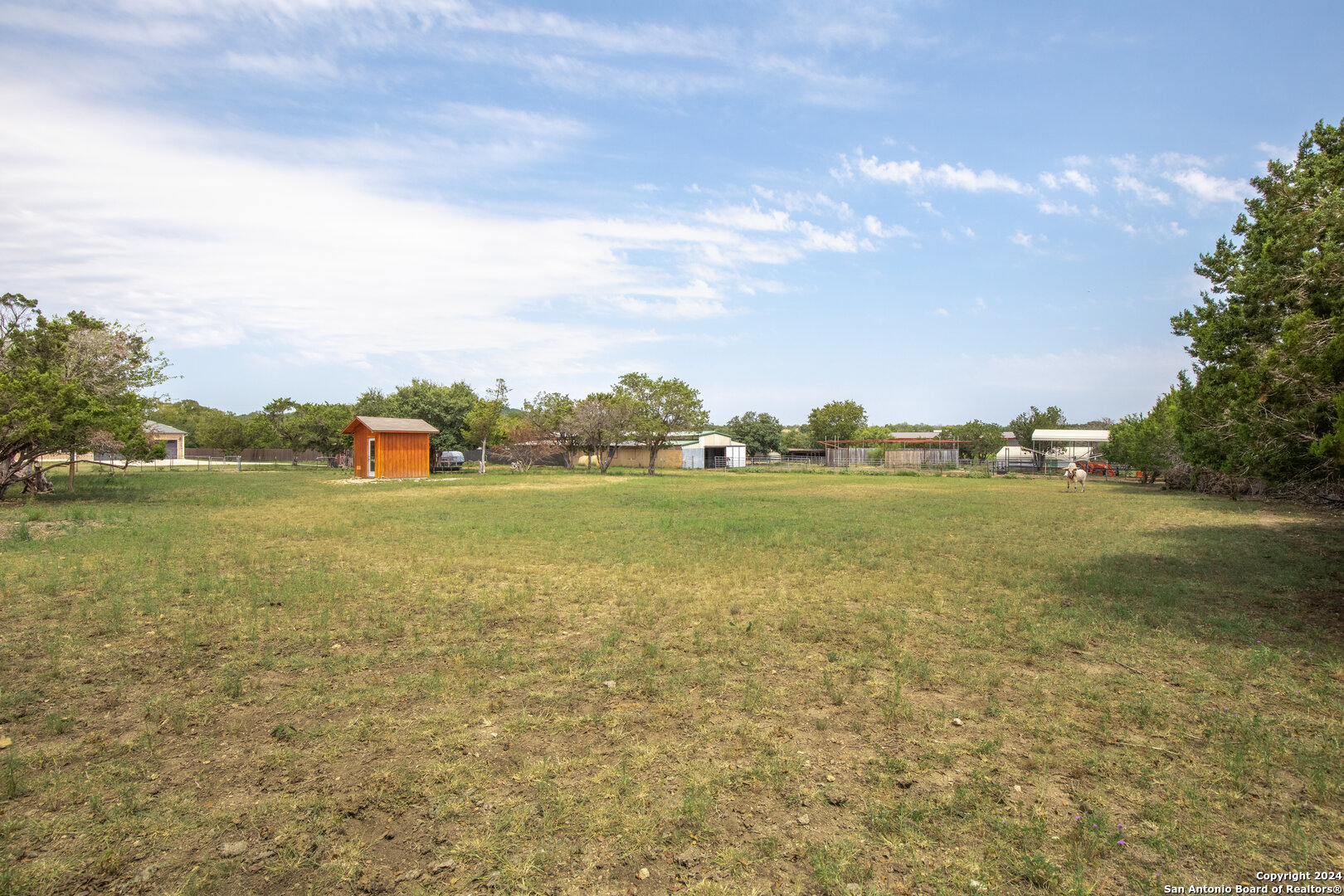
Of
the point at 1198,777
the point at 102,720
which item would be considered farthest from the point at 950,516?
the point at 102,720

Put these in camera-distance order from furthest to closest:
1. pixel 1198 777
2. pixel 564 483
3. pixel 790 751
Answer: pixel 564 483, pixel 790 751, pixel 1198 777

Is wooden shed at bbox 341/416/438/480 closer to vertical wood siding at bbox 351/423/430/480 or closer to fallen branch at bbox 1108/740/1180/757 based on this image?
vertical wood siding at bbox 351/423/430/480

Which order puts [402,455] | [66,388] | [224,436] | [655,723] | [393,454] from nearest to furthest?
1. [655,723]
2. [66,388]
3. [393,454]
4. [402,455]
5. [224,436]

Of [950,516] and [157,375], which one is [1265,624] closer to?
[950,516]

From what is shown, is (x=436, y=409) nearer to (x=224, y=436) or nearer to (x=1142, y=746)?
(x=224, y=436)

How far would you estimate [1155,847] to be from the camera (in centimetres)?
356

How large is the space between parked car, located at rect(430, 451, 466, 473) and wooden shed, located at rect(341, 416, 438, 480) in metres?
7.42

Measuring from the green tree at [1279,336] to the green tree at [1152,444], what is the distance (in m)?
21.8

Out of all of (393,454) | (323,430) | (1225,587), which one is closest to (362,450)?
(393,454)

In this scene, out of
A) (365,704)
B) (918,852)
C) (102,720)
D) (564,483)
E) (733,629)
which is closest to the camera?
(918,852)

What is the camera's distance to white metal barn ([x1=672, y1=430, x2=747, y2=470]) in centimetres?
6397

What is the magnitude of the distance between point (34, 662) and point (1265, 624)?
45.3 feet

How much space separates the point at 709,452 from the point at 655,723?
198 ft

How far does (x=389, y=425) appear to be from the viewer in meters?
36.6
